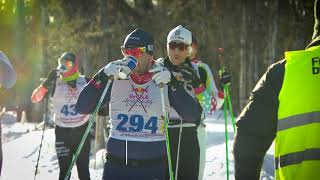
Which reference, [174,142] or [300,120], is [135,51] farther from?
[300,120]

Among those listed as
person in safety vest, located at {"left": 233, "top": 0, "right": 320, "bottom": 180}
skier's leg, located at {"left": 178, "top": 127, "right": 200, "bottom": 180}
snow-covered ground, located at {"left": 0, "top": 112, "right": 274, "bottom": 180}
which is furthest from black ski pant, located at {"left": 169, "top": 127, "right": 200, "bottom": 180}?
snow-covered ground, located at {"left": 0, "top": 112, "right": 274, "bottom": 180}

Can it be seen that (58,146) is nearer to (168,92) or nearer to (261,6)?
(168,92)

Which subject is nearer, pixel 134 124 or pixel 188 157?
pixel 134 124

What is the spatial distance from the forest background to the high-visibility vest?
13.7 meters

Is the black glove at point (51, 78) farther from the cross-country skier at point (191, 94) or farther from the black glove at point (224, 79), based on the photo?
the black glove at point (224, 79)

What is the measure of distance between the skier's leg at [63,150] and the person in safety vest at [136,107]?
3327mm

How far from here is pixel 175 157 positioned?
17.8ft

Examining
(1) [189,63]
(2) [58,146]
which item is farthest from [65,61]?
(1) [189,63]

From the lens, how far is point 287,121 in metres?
2.18

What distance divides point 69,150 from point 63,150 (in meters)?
0.09

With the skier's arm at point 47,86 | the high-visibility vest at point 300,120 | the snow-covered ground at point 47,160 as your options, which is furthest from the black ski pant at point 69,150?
the high-visibility vest at point 300,120

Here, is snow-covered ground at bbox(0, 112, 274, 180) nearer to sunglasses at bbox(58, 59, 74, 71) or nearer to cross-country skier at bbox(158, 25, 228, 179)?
sunglasses at bbox(58, 59, 74, 71)

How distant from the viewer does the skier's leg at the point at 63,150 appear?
7.66 m

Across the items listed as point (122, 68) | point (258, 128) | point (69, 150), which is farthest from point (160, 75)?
point (69, 150)
